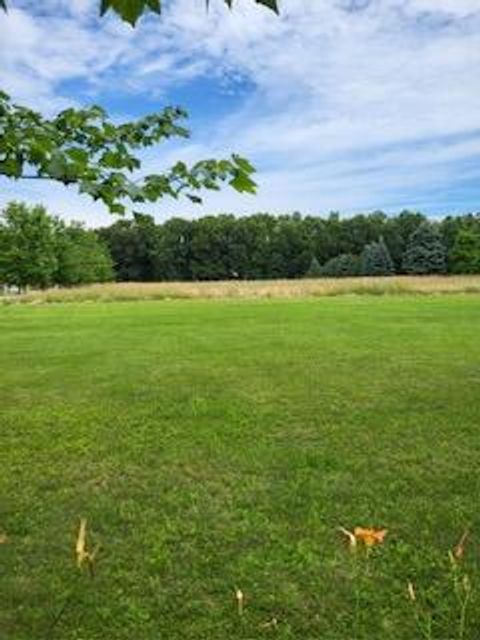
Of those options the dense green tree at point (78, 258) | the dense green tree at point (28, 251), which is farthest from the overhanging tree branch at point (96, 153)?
the dense green tree at point (78, 258)

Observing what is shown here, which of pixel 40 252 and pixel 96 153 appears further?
pixel 40 252

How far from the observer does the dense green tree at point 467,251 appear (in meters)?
91.1

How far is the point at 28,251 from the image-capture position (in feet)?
200

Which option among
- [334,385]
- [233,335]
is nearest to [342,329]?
[233,335]

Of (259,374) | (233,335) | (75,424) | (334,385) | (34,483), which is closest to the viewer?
(34,483)

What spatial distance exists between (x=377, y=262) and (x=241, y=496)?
9451 centimetres

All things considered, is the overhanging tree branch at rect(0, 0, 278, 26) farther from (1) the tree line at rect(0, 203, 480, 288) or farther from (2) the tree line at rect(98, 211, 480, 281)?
(2) the tree line at rect(98, 211, 480, 281)

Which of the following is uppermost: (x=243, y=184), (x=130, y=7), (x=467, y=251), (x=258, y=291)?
(x=130, y=7)

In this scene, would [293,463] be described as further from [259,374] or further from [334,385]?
[259,374]

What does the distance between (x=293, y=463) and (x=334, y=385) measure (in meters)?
4.51

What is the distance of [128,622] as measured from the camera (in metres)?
4.83

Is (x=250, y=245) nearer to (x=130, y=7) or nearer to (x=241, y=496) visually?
(x=241, y=496)

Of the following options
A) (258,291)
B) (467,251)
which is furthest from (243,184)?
(467,251)

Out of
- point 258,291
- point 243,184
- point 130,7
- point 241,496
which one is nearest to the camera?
point 130,7
